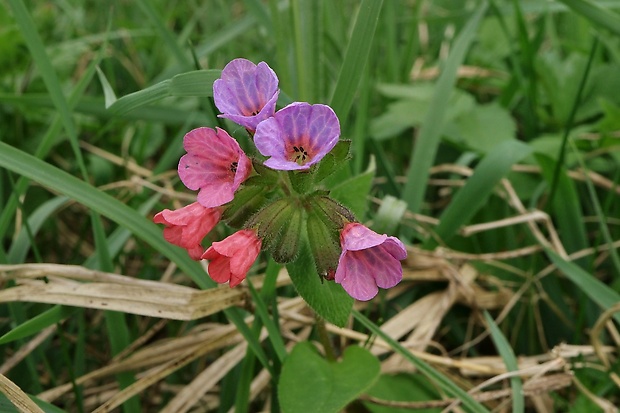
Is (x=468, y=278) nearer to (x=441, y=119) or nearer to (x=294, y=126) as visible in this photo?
(x=441, y=119)

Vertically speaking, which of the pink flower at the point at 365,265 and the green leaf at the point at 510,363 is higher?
the pink flower at the point at 365,265

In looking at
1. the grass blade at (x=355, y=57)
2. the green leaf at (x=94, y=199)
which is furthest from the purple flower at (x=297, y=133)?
the green leaf at (x=94, y=199)

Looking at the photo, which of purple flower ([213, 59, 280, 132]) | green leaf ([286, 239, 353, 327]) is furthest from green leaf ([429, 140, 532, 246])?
purple flower ([213, 59, 280, 132])

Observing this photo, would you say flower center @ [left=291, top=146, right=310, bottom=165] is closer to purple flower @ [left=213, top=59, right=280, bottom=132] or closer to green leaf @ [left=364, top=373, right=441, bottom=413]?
purple flower @ [left=213, top=59, right=280, bottom=132]

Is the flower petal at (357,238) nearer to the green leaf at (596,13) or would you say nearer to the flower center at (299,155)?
the flower center at (299,155)

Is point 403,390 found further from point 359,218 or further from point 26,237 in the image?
point 26,237

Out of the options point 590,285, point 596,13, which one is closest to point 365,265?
point 590,285

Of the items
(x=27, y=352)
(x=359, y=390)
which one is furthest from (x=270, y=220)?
(x=27, y=352)
